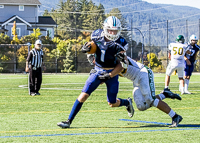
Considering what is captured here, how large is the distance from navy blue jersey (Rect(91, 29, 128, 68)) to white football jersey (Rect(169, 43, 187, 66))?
567 centimetres

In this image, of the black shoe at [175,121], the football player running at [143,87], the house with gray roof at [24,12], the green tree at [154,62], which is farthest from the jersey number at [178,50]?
the house with gray roof at [24,12]

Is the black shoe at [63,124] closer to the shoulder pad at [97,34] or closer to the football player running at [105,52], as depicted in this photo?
Result: the football player running at [105,52]

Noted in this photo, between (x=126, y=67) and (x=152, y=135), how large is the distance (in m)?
1.24

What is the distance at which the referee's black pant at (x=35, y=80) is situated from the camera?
42.6 ft

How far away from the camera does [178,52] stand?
12.1 metres

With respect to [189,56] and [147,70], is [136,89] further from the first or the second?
[189,56]

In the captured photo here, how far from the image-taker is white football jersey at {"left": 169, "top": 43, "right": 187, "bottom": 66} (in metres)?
12.1

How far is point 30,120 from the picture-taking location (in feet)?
25.0

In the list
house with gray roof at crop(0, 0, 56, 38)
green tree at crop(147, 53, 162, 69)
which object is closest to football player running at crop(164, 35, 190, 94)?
green tree at crop(147, 53, 162, 69)

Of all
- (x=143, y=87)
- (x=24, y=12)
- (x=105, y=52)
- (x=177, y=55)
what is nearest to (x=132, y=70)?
(x=143, y=87)

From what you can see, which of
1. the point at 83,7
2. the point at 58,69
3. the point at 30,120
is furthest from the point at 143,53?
the point at 83,7

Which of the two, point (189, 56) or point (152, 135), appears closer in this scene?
point (152, 135)

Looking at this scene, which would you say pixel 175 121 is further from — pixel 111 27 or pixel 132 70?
pixel 111 27

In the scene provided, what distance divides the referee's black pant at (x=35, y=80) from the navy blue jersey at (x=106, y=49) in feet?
21.4
